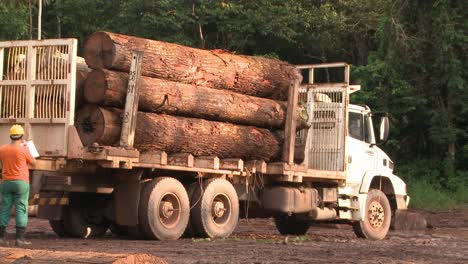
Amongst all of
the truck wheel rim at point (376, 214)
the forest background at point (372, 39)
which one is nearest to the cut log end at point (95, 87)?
the truck wheel rim at point (376, 214)

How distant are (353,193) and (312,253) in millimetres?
6184

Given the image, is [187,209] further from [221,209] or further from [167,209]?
[221,209]

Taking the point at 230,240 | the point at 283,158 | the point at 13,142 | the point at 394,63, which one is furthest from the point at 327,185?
the point at 394,63

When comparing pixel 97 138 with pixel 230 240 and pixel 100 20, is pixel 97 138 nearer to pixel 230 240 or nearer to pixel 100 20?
pixel 230 240

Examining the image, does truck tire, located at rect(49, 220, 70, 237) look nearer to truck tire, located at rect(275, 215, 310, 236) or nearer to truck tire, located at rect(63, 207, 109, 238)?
truck tire, located at rect(63, 207, 109, 238)

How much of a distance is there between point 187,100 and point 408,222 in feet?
36.8

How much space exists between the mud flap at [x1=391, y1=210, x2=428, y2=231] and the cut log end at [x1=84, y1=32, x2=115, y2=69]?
12.1 meters

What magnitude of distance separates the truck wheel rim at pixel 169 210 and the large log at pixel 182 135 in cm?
83

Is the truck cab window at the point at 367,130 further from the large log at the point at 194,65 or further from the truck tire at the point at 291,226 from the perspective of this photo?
the truck tire at the point at 291,226

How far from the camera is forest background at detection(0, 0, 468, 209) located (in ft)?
103

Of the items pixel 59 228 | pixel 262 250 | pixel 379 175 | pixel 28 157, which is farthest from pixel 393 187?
pixel 28 157

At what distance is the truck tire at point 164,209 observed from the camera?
49.5 ft

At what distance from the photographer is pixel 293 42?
1459 inches

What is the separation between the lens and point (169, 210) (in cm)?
1556
